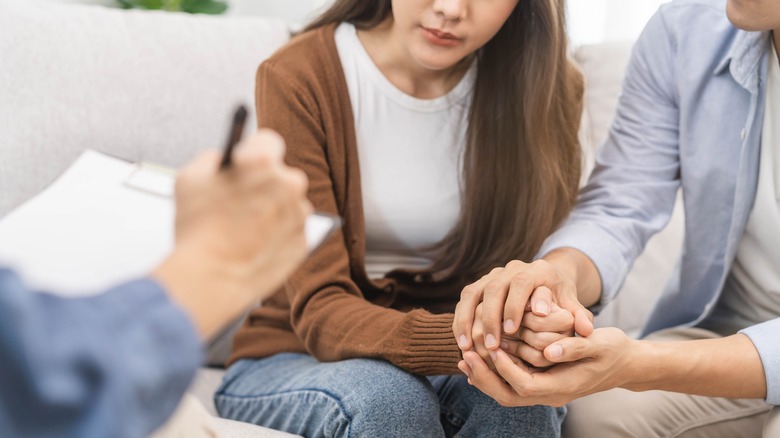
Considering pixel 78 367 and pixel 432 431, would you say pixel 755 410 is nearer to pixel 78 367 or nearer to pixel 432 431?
pixel 432 431

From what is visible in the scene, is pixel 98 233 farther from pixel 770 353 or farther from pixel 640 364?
pixel 770 353

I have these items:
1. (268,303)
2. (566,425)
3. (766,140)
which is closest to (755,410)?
(566,425)

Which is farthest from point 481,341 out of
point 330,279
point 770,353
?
point 770,353

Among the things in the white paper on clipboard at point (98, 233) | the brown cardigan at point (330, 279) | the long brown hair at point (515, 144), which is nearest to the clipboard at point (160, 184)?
the white paper on clipboard at point (98, 233)

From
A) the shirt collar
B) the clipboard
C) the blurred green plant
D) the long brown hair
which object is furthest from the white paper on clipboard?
the blurred green plant

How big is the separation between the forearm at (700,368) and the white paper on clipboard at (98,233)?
1.80 feet

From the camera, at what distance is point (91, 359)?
1.58 feet

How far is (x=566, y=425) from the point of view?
128 cm

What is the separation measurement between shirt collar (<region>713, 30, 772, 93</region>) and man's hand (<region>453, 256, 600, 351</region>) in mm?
423

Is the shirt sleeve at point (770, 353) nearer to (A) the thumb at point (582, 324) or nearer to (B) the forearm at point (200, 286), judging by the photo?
(A) the thumb at point (582, 324)

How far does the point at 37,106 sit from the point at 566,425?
3.01ft

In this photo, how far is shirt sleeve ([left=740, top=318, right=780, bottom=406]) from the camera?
1111 mm

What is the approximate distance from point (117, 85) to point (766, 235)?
3.30 ft

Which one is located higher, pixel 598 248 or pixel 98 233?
pixel 98 233
